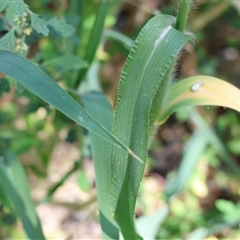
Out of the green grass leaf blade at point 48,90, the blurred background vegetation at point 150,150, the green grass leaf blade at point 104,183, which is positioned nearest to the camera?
the green grass leaf blade at point 48,90

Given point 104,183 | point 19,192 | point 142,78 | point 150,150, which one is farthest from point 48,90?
point 150,150

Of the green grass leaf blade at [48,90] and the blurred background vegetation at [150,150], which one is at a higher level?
the green grass leaf blade at [48,90]

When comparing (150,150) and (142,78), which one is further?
(150,150)

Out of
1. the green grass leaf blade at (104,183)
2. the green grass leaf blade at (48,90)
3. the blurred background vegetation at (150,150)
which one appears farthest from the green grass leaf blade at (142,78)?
the blurred background vegetation at (150,150)

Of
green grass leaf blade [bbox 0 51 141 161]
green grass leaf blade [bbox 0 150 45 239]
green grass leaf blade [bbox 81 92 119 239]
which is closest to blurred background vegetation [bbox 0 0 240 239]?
green grass leaf blade [bbox 0 150 45 239]

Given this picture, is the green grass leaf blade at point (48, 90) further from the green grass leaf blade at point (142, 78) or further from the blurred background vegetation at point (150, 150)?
the blurred background vegetation at point (150, 150)

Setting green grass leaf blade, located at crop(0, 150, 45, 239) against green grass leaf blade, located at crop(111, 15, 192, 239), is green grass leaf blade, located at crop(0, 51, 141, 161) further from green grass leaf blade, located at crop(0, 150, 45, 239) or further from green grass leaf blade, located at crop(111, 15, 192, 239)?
green grass leaf blade, located at crop(0, 150, 45, 239)

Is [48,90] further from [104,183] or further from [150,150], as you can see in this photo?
[150,150]
